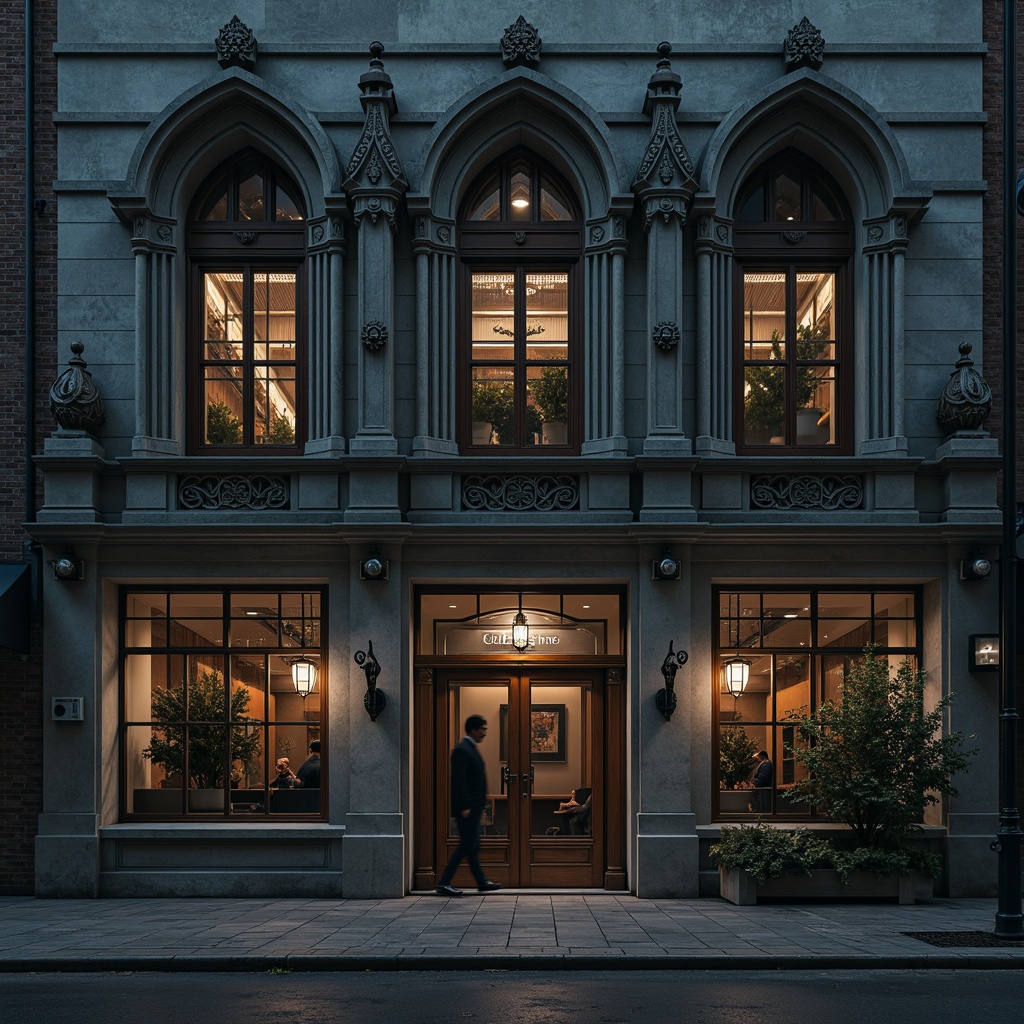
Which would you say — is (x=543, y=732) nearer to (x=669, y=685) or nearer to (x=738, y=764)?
(x=669, y=685)

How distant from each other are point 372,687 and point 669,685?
3.66 m

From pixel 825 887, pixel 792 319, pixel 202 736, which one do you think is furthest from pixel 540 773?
pixel 792 319

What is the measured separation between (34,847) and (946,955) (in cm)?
1084

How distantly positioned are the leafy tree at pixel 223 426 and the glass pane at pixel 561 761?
5.14m

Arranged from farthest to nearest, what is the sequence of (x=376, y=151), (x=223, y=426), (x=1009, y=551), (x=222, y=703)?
(x=223, y=426) < (x=222, y=703) < (x=376, y=151) < (x=1009, y=551)

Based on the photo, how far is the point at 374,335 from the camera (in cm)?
1552

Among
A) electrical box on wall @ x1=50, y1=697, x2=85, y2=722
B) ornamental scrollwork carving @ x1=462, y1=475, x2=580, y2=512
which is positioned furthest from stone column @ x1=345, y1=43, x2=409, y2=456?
electrical box on wall @ x1=50, y1=697, x2=85, y2=722

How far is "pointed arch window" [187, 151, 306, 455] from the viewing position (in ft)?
53.2

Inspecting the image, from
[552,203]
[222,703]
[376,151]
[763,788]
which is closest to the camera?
[376,151]

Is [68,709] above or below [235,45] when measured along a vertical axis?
below

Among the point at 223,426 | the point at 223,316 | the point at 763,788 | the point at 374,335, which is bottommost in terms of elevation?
the point at 763,788

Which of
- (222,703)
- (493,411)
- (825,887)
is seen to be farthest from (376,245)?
(825,887)

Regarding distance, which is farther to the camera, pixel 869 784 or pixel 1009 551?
pixel 869 784

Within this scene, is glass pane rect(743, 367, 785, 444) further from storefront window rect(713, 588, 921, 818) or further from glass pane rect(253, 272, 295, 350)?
glass pane rect(253, 272, 295, 350)
